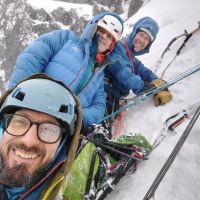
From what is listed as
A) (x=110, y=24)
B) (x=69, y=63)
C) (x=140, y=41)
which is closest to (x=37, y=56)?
(x=69, y=63)

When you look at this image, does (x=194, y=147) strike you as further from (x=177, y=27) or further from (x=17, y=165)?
(x=177, y=27)

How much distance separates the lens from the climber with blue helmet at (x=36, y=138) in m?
1.94

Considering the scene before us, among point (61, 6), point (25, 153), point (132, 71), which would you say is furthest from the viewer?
point (61, 6)

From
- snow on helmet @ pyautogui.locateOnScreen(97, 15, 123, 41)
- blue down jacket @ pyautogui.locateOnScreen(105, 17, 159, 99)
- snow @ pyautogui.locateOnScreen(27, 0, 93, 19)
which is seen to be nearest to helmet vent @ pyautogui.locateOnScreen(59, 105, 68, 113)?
snow on helmet @ pyautogui.locateOnScreen(97, 15, 123, 41)

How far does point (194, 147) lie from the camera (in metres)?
3.20

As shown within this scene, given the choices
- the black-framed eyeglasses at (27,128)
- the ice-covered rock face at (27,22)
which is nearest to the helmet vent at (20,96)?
the black-framed eyeglasses at (27,128)

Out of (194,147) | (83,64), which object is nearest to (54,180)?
(194,147)

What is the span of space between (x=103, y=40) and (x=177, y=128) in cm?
150

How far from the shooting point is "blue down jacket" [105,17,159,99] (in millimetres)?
4617

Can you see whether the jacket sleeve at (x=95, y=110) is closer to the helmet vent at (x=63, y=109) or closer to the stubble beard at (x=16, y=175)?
the helmet vent at (x=63, y=109)

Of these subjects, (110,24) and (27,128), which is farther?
(110,24)

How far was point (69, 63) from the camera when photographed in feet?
12.1

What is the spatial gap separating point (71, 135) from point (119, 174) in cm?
89

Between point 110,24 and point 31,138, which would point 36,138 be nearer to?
point 31,138
